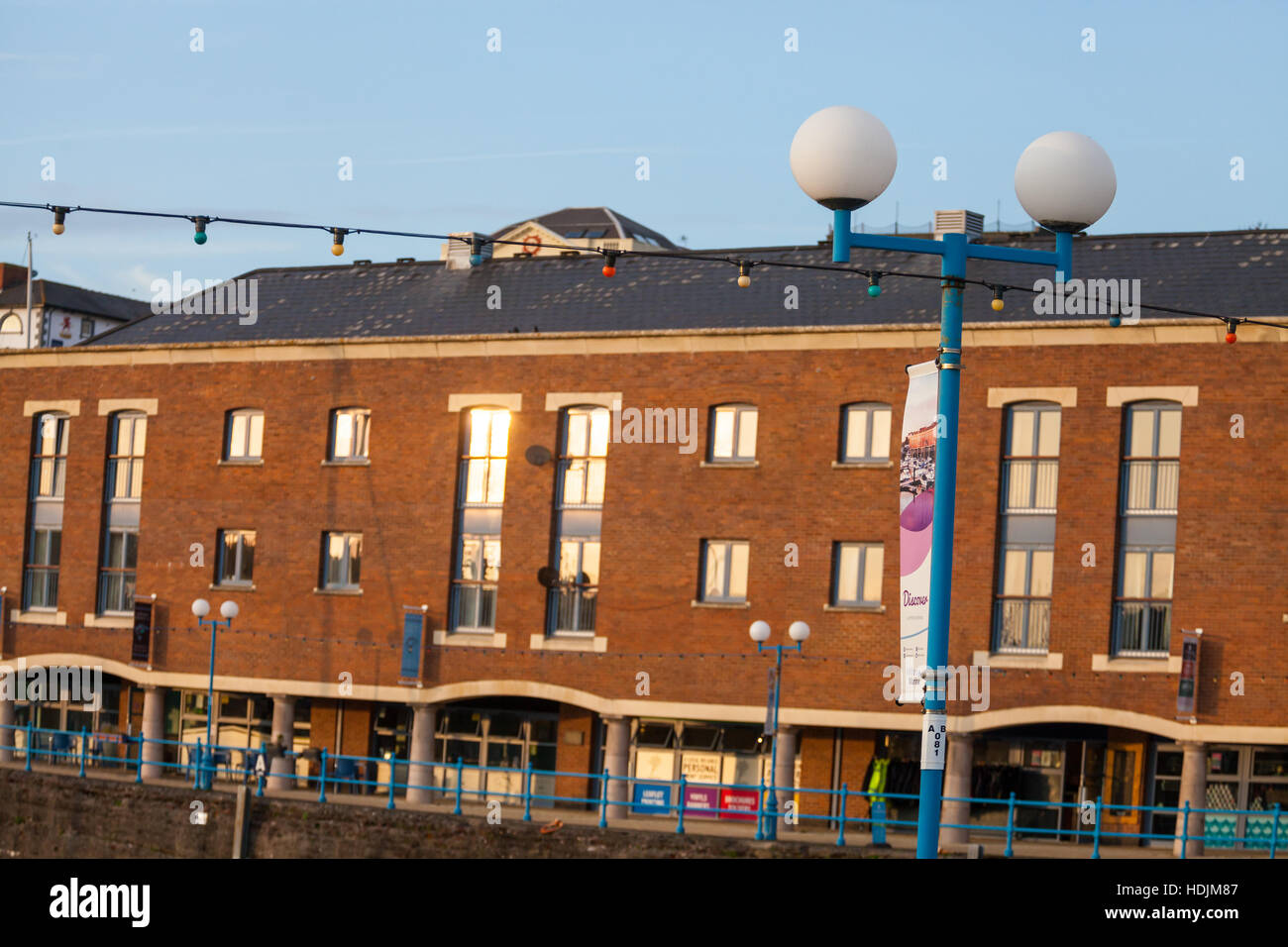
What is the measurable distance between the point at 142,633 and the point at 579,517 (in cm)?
1025

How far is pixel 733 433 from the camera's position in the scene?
1319 inches

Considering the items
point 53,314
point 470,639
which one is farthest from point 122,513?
point 53,314

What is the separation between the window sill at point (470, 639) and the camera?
35000 millimetres

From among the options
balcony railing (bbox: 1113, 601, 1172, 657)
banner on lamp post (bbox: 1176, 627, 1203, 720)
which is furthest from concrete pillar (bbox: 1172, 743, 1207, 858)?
balcony railing (bbox: 1113, 601, 1172, 657)

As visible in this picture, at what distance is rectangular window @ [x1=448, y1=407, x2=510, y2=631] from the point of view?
35406mm

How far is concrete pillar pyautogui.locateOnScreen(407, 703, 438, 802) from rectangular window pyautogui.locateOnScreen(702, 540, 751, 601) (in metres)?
6.17

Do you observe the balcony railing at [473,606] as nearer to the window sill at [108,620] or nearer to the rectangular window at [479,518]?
the rectangular window at [479,518]

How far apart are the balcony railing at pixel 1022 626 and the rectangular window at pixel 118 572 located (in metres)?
18.8

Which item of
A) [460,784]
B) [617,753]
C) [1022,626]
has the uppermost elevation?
[1022,626]

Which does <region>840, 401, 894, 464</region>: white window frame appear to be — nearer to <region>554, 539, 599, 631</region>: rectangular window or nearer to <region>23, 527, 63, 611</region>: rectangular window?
<region>554, 539, 599, 631</region>: rectangular window

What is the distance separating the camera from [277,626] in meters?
37.0

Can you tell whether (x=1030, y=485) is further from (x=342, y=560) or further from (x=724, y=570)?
(x=342, y=560)
